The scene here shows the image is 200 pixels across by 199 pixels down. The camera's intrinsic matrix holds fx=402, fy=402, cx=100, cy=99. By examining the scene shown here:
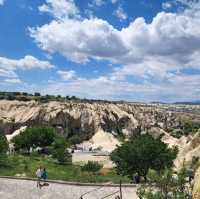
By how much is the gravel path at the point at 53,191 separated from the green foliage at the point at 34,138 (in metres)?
46.8

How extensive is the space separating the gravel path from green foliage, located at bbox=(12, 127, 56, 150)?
46786 millimetres

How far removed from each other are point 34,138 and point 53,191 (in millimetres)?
49173

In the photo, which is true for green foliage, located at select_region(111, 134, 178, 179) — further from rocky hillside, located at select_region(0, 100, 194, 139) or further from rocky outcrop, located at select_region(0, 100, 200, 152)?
rocky hillside, located at select_region(0, 100, 194, 139)

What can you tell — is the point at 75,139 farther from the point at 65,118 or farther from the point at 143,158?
the point at 143,158

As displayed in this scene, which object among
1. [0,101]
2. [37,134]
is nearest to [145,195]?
[37,134]

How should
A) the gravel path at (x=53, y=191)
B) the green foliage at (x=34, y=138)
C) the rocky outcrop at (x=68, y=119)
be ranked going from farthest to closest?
1. the rocky outcrop at (x=68, y=119)
2. the green foliage at (x=34, y=138)
3. the gravel path at (x=53, y=191)

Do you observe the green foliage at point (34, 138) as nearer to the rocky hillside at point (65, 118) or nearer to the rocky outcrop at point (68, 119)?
the rocky outcrop at point (68, 119)

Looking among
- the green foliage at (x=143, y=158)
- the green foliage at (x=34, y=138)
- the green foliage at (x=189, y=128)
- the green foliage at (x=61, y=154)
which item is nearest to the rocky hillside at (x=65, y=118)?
the green foliage at (x=189, y=128)

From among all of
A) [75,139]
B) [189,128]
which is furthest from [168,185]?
[189,128]

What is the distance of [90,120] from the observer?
11019 cm

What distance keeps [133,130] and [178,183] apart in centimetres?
10324

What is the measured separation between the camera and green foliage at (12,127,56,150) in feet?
238

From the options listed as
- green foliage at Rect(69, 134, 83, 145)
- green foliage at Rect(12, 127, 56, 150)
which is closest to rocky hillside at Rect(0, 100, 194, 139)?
green foliage at Rect(69, 134, 83, 145)

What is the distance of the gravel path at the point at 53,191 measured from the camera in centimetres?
2388
